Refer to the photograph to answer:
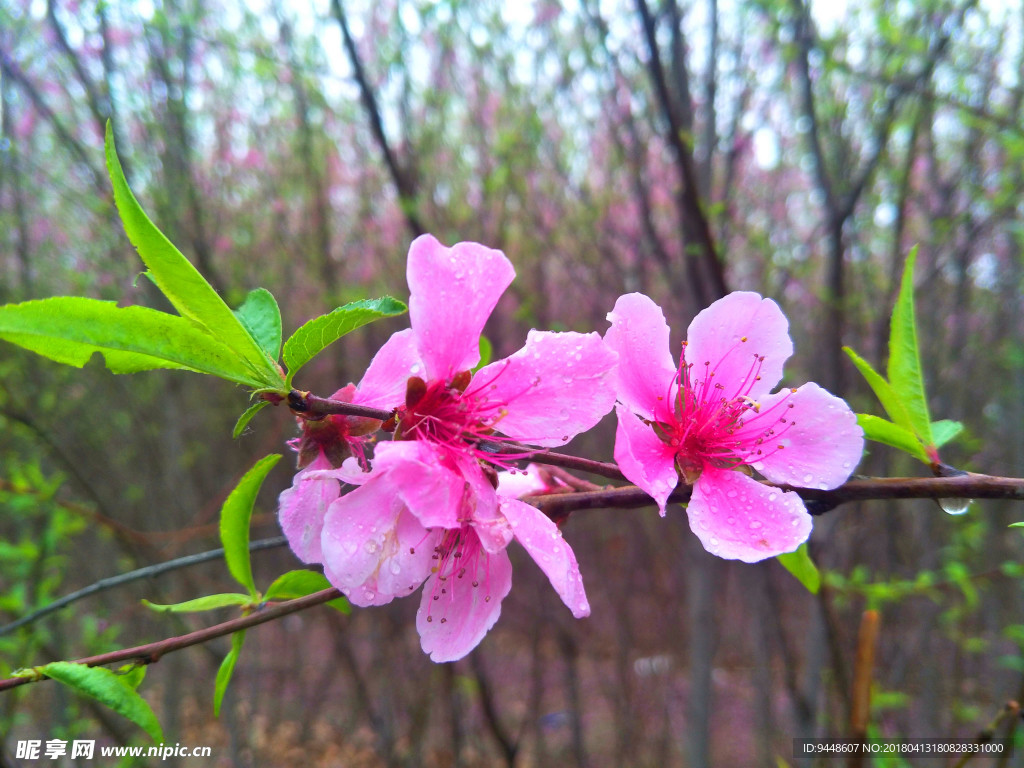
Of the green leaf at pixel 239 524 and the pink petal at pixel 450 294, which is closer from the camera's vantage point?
the pink petal at pixel 450 294

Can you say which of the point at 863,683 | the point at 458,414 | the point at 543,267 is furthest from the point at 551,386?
the point at 543,267

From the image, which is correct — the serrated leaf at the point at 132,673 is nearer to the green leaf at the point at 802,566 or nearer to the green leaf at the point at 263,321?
the green leaf at the point at 263,321

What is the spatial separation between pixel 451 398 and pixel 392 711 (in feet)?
12.4

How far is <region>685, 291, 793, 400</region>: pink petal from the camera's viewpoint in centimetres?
87

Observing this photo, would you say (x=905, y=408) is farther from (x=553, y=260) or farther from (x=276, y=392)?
(x=553, y=260)

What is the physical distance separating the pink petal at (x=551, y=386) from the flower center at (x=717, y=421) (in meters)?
0.16

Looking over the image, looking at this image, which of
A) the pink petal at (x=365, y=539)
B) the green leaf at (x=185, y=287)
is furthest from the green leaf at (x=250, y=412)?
the pink petal at (x=365, y=539)

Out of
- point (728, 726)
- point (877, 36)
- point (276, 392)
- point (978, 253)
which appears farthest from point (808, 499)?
point (728, 726)

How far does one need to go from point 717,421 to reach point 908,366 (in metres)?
0.25

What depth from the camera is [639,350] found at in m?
0.83

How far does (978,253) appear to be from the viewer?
11.5 ft

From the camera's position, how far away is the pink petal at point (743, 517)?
71cm

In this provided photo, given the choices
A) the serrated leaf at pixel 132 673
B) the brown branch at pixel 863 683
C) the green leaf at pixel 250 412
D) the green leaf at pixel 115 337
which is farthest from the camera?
the brown branch at pixel 863 683

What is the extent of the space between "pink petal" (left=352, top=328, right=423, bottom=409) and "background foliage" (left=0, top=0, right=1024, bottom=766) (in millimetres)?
1271
